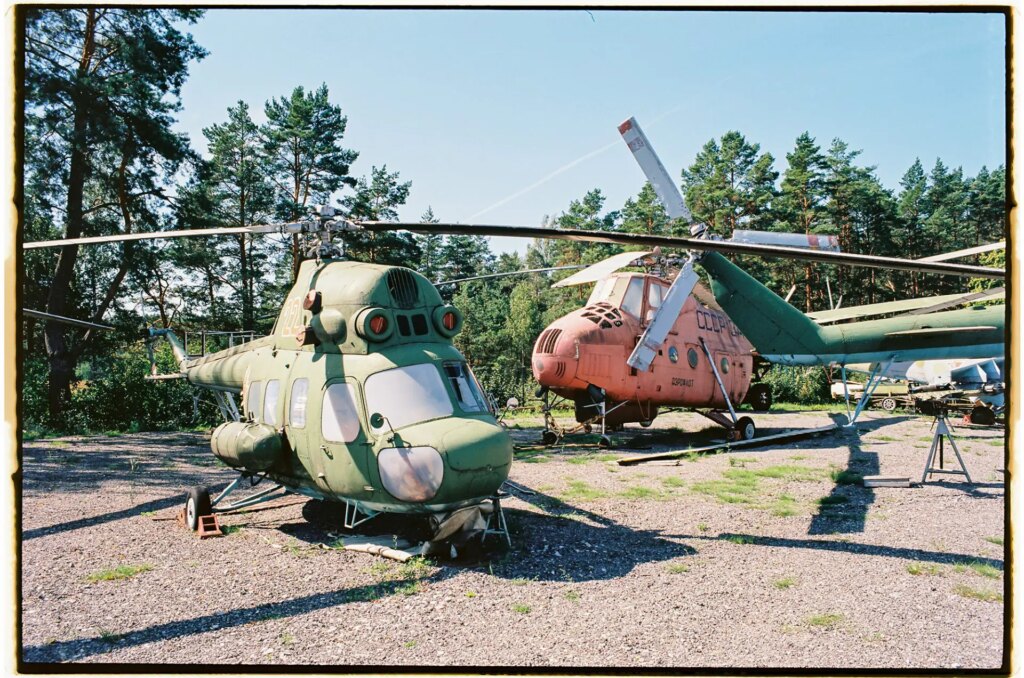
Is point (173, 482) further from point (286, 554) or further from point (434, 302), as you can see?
point (434, 302)

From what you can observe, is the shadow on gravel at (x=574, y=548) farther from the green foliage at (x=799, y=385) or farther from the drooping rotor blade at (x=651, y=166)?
the green foliage at (x=799, y=385)

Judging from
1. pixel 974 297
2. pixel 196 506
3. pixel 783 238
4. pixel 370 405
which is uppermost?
pixel 783 238

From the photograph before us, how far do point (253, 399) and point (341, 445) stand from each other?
198 cm

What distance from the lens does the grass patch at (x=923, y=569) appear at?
5.16 metres

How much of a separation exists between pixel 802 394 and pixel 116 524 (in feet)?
88.4

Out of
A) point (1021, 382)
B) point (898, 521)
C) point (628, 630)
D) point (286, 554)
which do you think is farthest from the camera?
point (898, 521)

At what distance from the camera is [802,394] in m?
27.3

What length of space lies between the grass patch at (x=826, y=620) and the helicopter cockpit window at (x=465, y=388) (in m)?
3.18

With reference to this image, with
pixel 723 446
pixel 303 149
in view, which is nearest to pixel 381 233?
pixel 303 149

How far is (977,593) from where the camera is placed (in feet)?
15.6

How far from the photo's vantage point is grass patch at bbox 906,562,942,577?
516 cm

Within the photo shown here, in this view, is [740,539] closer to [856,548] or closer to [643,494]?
[856,548]

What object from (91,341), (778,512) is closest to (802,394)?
(778,512)

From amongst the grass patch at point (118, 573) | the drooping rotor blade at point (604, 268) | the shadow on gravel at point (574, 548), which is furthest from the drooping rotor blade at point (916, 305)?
the grass patch at point (118, 573)
